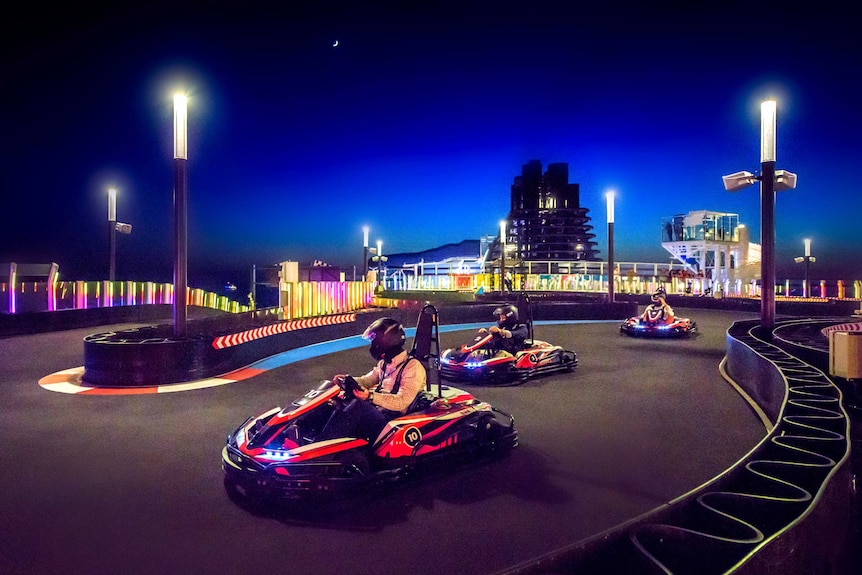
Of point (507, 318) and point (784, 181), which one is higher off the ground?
point (784, 181)

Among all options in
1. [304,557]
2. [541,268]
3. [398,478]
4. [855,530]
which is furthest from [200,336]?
[541,268]

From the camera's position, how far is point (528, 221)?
133375 millimetres

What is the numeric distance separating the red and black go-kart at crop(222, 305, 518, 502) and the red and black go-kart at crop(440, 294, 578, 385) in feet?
9.91

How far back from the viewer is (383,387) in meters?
4.91

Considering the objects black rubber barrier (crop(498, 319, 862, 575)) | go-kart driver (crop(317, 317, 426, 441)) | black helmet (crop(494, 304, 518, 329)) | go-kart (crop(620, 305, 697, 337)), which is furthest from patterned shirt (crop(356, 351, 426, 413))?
go-kart (crop(620, 305, 697, 337))

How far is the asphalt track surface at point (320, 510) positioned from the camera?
3.29 metres

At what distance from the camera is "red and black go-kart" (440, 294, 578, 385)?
844 cm

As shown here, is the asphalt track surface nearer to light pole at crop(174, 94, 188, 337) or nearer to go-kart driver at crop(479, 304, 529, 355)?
go-kart driver at crop(479, 304, 529, 355)

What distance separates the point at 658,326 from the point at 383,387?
1123cm

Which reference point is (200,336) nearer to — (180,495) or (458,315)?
(180,495)

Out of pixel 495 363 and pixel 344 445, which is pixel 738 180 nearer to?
pixel 495 363

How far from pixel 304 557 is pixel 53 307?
17456mm

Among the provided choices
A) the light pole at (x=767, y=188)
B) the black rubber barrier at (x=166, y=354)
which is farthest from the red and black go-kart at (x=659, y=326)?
the black rubber barrier at (x=166, y=354)

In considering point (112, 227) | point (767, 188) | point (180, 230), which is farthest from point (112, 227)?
point (767, 188)
